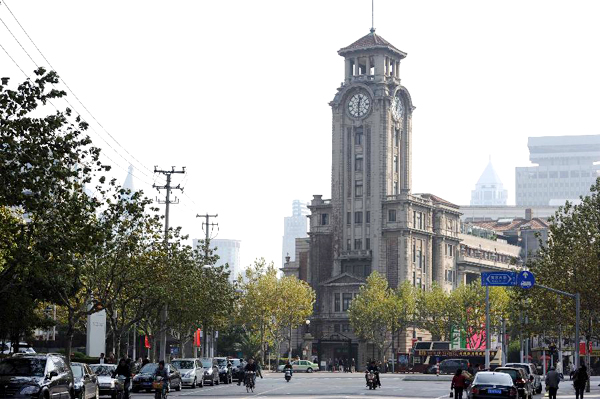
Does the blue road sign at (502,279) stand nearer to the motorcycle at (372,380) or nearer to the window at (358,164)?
the motorcycle at (372,380)

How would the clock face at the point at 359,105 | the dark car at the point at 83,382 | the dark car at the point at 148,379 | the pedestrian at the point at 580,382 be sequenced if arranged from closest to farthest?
the dark car at the point at 83,382 → the pedestrian at the point at 580,382 → the dark car at the point at 148,379 → the clock face at the point at 359,105

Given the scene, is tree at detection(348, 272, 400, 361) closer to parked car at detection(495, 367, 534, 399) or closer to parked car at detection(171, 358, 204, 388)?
parked car at detection(171, 358, 204, 388)

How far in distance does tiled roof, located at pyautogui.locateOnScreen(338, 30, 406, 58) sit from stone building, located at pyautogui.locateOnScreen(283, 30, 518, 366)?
0.42 feet

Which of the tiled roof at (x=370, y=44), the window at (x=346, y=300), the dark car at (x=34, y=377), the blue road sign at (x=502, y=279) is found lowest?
the dark car at (x=34, y=377)

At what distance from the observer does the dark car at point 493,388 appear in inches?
1676

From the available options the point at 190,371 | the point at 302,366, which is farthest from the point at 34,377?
the point at 302,366

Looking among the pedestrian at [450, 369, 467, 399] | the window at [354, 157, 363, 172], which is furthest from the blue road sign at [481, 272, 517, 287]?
the window at [354, 157, 363, 172]

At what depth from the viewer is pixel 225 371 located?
74.8 m

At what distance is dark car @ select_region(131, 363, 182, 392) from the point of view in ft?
186

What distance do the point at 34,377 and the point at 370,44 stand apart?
117615mm

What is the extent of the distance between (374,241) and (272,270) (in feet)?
62.1

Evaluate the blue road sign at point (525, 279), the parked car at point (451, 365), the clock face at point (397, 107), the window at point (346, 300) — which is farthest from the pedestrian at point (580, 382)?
the clock face at point (397, 107)

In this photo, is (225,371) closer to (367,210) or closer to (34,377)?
(34,377)

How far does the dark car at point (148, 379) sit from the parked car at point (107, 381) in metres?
5.39
